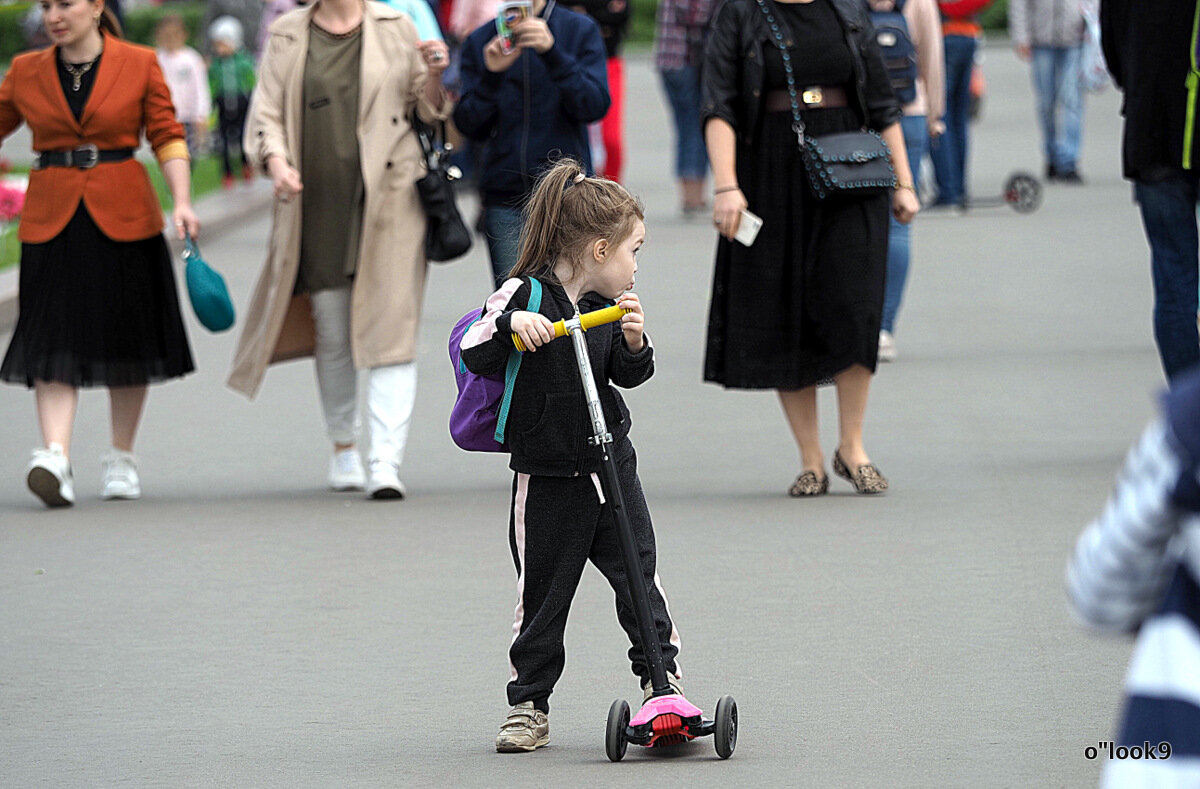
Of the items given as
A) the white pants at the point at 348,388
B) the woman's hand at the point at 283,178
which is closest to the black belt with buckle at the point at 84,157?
the woman's hand at the point at 283,178

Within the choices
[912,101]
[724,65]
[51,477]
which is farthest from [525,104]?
[912,101]

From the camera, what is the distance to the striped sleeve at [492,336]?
14.6 feet

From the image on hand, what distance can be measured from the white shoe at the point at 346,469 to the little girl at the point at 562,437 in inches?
132

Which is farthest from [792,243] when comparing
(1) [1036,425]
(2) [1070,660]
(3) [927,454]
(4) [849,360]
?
(2) [1070,660]

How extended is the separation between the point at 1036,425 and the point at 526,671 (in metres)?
4.67

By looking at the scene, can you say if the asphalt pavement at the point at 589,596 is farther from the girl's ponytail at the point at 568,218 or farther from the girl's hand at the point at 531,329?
the girl's ponytail at the point at 568,218

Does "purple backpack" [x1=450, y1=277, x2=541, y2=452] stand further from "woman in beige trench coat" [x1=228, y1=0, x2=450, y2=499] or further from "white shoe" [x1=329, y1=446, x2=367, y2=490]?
A: "white shoe" [x1=329, y1=446, x2=367, y2=490]

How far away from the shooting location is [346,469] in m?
7.95

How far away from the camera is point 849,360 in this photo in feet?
24.2

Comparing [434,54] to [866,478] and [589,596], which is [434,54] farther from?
[589,596]

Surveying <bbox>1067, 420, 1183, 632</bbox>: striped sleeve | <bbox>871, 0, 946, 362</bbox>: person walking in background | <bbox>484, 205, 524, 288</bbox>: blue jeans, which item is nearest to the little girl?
<bbox>1067, 420, 1183, 632</bbox>: striped sleeve

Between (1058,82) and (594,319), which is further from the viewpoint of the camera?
(1058,82)

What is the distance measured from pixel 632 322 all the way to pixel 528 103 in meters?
3.65

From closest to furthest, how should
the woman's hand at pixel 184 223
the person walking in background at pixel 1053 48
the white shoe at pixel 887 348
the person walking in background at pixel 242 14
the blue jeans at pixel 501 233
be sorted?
the woman's hand at pixel 184 223 < the blue jeans at pixel 501 233 < the white shoe at pixel 887 348 < the person walking in background at pixel 1053 48 < the person walking in background at pixel 242 14
